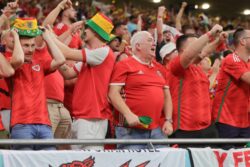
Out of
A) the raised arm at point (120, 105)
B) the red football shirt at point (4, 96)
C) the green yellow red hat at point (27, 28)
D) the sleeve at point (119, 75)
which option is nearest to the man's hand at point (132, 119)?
the raised arm at point (120, 105)

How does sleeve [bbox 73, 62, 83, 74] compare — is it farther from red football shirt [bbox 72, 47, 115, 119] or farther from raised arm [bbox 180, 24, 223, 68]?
raised arm [bbox 180, 24, 223, 68]

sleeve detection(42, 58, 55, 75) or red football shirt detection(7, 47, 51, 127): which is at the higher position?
sleeve detection(42, 58, 55, 75)

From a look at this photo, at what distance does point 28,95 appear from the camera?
646cm

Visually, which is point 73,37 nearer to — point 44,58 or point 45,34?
point 44,58

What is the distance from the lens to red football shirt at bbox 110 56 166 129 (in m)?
7.00

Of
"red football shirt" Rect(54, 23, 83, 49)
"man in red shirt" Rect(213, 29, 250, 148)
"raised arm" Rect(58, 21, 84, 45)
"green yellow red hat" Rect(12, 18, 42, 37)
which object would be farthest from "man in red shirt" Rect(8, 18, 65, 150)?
"man in red shirt" Rect(213, 29, 250, 148)

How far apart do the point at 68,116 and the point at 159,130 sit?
45.7 inches

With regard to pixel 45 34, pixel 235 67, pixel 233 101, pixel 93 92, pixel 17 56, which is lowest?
pixel 233 101

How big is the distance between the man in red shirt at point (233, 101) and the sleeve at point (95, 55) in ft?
5.42

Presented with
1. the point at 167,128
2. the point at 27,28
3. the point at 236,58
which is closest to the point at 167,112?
the point at 167,128

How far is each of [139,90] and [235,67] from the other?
1354mm

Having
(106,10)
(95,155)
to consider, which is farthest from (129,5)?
(95,155)

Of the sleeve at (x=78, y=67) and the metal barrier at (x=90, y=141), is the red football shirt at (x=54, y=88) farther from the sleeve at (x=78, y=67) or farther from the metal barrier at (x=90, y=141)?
the metal barrier at (x=90, y=141)

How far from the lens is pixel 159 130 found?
7176 millimetres
